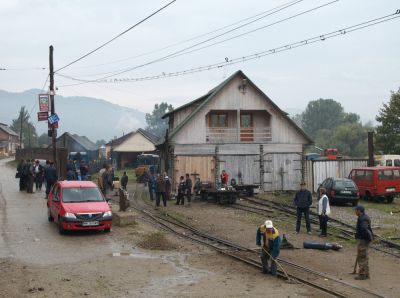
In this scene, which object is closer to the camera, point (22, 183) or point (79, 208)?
point (79, 208)

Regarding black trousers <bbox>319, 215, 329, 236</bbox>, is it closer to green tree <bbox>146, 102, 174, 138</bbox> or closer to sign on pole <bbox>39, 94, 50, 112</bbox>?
sign on pole <bbox>39, 94, 50, 112</bbox>

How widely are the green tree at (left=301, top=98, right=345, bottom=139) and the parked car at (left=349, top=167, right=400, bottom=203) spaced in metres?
105

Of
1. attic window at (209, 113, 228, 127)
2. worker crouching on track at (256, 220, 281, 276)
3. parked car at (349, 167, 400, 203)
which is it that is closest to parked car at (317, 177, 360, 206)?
parked car at (349, 167, 400, 203)

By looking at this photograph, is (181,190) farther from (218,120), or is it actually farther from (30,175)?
(218,120)

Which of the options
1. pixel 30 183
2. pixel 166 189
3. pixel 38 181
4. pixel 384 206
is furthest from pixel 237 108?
pixel 30 183

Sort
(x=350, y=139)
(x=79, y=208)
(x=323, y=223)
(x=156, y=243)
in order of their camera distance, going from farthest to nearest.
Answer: (x=350, y=139) → (x=323, y=223) → (x=79, y=208) → (x=156, y=243)

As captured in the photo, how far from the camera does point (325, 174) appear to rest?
33.2 meters

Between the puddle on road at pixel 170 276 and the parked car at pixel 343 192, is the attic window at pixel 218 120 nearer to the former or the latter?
the parked car at pixel 343 192

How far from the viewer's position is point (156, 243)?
15.2m

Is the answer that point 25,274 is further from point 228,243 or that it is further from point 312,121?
point 312,121

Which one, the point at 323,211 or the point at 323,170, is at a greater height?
the point at 323,170

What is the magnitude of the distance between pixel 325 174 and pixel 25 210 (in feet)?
63.2

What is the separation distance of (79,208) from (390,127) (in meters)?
45.3

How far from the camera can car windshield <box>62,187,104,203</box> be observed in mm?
17547
